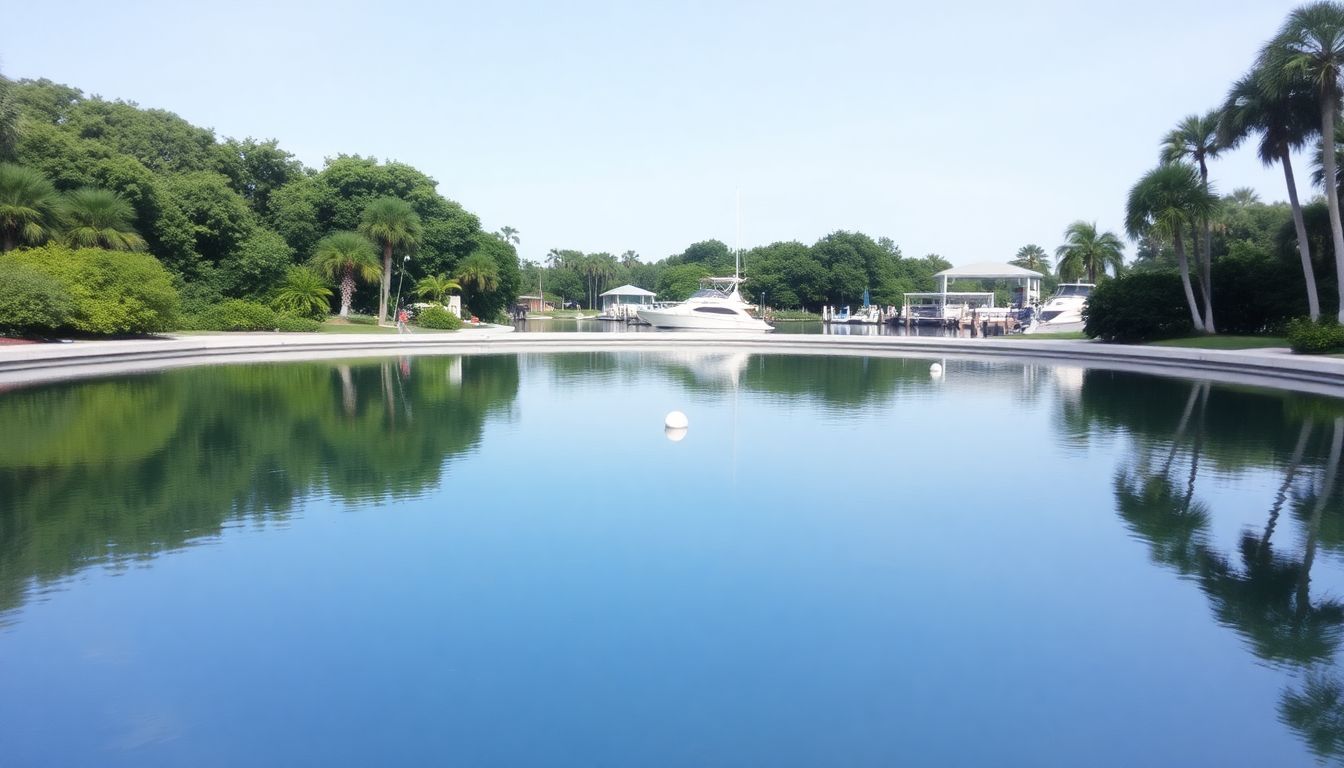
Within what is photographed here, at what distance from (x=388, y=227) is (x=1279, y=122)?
114 ft

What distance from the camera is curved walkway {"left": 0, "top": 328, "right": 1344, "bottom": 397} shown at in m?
21.6

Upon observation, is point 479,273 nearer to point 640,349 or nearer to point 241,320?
point 241,320

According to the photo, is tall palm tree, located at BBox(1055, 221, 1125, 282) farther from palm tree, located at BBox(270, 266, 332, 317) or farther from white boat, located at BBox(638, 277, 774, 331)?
palm tree, located at BBox(270, 266, 332, 317)

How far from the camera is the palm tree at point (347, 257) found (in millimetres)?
40938

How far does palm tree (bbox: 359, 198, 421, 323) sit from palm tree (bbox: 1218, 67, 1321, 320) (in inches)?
1307

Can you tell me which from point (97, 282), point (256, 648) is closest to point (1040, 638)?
point (256, 648)

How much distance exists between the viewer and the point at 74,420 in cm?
1385

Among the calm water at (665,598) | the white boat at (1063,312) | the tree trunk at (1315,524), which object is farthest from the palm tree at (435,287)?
the tree trunk at (1315,524)

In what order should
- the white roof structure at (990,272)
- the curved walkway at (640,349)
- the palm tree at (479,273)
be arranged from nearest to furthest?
the curved walkway at (640,349) < the white roof structure at (990,272) < the palm tree at (479,273)

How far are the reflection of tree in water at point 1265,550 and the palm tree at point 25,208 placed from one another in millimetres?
31918

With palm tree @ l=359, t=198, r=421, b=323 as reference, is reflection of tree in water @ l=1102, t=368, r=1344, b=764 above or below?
below

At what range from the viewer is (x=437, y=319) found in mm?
42312

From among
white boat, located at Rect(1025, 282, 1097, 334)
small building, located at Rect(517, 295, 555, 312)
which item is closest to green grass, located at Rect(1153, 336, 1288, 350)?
white boat, located at Rect(1025, 282, 1097, 334)

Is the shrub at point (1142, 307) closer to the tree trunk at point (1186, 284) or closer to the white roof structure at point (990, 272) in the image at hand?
the tree trunk at point (1186, 284)
